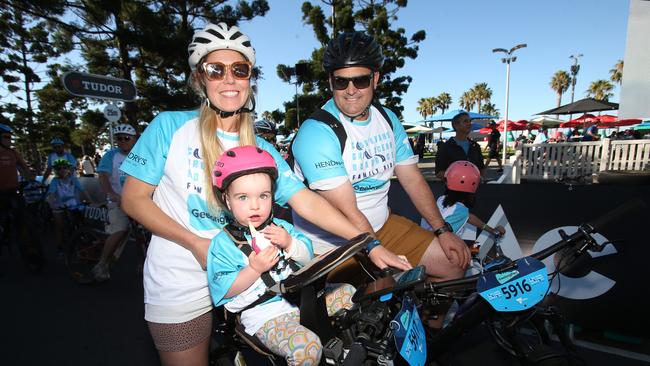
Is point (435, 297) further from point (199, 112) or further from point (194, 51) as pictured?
point (194, 51)

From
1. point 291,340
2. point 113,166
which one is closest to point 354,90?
point 291,340

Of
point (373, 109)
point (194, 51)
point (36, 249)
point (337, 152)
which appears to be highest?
point (194, 51)

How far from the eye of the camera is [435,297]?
1716 millimetres

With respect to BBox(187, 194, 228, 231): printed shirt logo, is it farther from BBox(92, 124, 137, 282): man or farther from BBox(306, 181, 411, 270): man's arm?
BBox(92, 124, 137, 282): man

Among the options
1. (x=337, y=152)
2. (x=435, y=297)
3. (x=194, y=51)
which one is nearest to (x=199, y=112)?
(x=194, y=51)

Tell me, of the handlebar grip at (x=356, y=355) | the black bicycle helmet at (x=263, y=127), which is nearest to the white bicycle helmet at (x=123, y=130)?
the black bicycle helmet at (x=263, y=127)

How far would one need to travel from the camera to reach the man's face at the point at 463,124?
20.3ft

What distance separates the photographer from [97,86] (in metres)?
7.06

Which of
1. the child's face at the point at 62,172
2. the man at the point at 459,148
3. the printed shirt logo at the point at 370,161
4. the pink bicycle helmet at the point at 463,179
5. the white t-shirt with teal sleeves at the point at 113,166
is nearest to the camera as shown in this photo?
the printed shirt logo at the point at 370,161

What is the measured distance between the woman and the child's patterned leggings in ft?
1.30

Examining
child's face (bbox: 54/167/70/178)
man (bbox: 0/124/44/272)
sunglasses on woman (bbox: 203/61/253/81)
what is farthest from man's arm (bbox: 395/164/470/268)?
child's face (bbox: 54/167/70/178)

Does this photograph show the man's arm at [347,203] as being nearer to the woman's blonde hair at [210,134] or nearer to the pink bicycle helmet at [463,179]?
the woman's blonde hair at [210,134]

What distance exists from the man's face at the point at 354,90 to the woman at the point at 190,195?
0.67m

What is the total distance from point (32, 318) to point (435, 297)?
5.13m
